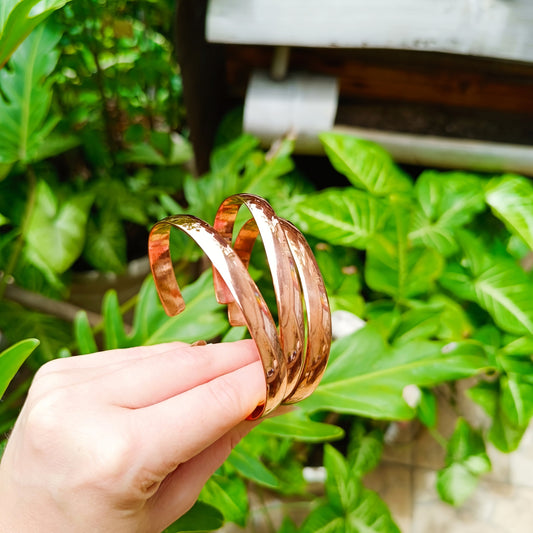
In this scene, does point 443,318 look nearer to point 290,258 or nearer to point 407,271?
point 407,271

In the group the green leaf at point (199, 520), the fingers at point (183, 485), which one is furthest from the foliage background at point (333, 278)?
the fingers at point (183, 485)

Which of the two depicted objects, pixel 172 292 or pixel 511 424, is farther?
pixel 511 424

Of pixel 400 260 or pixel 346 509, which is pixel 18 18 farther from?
pixel 346 509

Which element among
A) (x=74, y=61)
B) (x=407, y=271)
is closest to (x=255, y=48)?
(x=74, y=61)

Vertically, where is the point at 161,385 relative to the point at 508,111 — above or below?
below

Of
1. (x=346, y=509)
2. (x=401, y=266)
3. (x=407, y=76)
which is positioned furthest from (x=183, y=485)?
(x=407, y=76)
